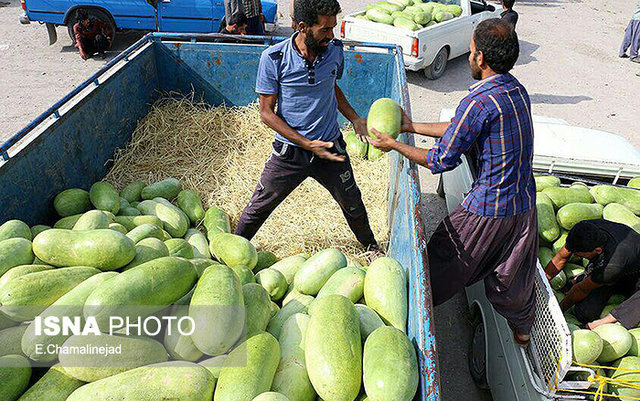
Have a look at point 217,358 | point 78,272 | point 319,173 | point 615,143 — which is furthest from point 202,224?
point 615,143

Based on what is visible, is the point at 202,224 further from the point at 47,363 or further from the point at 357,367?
the point at 357,367

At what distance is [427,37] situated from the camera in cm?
914

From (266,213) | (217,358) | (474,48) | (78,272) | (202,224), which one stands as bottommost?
(202,224)

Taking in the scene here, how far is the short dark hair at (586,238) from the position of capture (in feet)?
11.3

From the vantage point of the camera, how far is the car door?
9.98 meters

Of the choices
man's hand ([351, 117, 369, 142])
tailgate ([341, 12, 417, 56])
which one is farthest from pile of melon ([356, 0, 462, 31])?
man's hand ([351, 117, 369, 142])

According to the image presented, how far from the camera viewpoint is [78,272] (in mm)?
2396

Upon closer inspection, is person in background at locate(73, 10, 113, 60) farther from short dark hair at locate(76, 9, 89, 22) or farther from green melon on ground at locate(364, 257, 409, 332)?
green melon on ground at locate(364, 257, 409, 332)

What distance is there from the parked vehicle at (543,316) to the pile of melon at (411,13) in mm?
4495

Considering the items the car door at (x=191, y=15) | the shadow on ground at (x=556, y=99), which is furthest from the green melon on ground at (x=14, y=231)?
the shadow on ground at (x=556, y=99)

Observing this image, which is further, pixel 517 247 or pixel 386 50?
pixel 386 50

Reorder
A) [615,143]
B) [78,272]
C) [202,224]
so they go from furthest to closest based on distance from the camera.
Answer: [615,143]
[202,224]
[78,272]

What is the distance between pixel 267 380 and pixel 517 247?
1.95 metres

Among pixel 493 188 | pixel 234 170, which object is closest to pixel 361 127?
pixel 493 188
